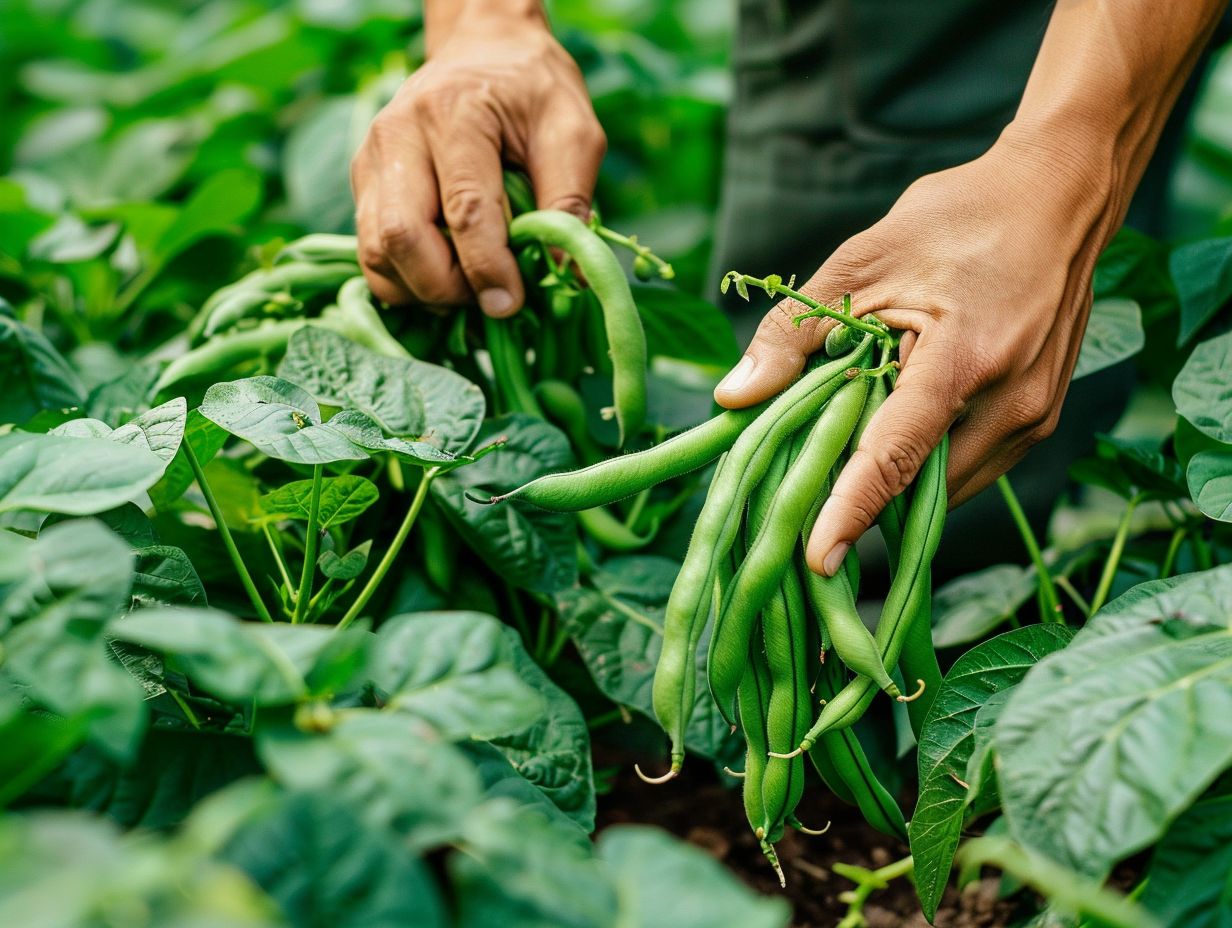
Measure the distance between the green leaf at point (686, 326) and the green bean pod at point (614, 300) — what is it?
0.22 meters

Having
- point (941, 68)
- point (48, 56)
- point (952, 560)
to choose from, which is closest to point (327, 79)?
point (48, 56)

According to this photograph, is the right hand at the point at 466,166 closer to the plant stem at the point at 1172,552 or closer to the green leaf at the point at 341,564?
the green leaf at the point at 341,564

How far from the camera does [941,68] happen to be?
197 cm

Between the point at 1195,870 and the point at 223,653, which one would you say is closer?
the point at 223,653

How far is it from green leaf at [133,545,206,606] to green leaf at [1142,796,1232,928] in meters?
0.91

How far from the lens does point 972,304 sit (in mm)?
1111

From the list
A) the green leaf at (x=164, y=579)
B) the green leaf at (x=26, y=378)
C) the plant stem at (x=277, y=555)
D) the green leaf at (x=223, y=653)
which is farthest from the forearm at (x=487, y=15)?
the green leaf at (x=223, y=653)

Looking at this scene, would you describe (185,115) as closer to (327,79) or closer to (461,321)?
(327,79)

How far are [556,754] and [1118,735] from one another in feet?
2.03

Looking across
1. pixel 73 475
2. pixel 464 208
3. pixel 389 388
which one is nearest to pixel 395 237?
pixel 464 208

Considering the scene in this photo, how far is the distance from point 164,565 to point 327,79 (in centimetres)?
233

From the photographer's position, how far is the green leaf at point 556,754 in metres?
1.17

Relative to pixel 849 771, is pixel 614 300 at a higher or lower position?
higher

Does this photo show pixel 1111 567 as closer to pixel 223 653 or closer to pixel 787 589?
pixel 787 589
